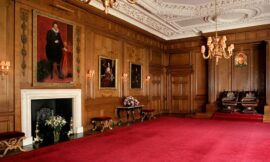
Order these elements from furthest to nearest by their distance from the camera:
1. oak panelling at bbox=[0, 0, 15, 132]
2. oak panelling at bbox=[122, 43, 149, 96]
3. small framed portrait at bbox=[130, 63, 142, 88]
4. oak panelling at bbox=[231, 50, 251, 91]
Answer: oak panelling at bbox=[231, 50, 251, 91], small framed portrait at bbox=[130, 63, 142, 88], oak panelling at bbox=[122, 43, 149, 96], oak panelling at bbox=[0, 0, 15, 132]

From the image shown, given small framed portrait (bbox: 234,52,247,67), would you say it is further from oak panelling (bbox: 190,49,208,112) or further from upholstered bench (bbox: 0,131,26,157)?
upholstered bench (bbox: 0,131,26,157)

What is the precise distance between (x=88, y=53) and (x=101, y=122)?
2531 mm

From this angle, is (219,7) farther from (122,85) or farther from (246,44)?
(122,85)

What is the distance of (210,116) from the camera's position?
10.9 meters

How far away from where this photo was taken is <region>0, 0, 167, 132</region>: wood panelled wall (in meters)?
5.49

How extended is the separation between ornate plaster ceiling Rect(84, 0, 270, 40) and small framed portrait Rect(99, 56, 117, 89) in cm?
192

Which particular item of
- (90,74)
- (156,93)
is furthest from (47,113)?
(156,93)

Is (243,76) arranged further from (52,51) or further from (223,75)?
(52,51)

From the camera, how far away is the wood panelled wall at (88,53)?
549 centimetres

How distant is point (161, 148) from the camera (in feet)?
16.5

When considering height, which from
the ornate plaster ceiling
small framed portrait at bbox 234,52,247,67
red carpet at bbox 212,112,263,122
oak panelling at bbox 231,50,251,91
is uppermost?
the ornate plaster ceiling

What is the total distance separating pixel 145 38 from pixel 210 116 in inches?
204

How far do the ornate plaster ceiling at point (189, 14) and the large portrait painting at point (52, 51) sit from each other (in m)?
1.58

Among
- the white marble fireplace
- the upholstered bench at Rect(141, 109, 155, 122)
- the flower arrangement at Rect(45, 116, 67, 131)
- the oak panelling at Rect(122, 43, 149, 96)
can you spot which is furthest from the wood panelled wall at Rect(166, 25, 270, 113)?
the flower arrangement at Rect(45, 116, 67, 131)
